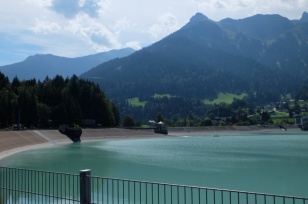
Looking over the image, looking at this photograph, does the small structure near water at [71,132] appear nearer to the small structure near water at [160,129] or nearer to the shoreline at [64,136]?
the shoreline at [64,136]

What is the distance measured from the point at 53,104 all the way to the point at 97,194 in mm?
87993

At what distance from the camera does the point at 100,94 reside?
11100cm

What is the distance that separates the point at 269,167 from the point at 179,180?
13646 millimetres

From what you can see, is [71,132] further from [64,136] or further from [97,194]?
[97,194]

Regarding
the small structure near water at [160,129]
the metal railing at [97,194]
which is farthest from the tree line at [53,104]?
the metal railing at [97,194]

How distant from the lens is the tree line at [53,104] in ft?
262

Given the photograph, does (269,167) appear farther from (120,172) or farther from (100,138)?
(100,138)

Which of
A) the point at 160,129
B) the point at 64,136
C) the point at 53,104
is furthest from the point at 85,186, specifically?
the point at 160,129

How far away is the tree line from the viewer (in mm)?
79975

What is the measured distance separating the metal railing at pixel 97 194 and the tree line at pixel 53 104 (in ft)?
186

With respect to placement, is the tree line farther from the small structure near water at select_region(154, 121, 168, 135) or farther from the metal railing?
the metal railing

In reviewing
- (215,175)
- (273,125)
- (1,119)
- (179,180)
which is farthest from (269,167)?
(273,125)

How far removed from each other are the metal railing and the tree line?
186ft

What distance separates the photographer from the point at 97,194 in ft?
45.5
